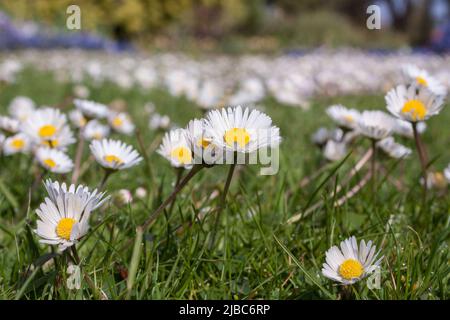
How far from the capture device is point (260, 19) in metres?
23.7

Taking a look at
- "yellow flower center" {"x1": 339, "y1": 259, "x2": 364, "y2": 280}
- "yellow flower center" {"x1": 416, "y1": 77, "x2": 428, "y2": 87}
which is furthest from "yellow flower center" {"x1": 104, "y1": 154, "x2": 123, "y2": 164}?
"yellow flower center" {"x1": 416, "y1": 77, "x2": 428, "y2": 87}

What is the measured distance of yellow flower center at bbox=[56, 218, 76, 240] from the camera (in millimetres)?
904

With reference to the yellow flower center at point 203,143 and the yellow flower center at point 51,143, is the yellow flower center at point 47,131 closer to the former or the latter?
the yellow flower center at point 51,143

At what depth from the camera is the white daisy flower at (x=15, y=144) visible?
1595 mm

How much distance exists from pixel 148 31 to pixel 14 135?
44.3ft

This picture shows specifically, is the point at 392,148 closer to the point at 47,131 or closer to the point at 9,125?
the point at 47,131

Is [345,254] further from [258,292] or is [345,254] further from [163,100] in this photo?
[163,100]

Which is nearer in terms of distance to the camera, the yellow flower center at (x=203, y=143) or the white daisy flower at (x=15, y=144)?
the yellow flower center at (x=203, y=143)

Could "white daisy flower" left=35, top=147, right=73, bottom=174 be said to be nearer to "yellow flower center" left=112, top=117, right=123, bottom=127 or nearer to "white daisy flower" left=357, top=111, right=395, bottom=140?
"yellow flower center" left=112, top=117, right=123, bottom=127

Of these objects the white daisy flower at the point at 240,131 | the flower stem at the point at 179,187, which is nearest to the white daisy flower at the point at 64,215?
the flower stem at the point at 179,187

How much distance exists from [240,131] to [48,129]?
765 mm

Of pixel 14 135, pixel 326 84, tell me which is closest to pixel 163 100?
pixel 326 84

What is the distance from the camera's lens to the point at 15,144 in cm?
162

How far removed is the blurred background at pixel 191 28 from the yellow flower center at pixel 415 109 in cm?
457
